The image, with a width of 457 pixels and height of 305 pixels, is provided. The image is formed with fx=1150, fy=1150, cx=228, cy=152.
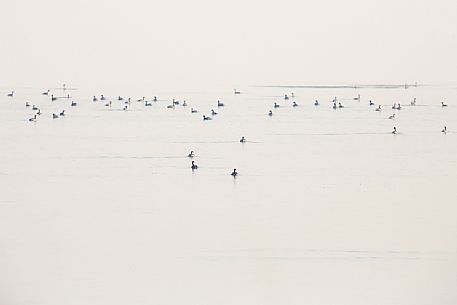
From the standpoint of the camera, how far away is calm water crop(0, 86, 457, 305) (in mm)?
4789

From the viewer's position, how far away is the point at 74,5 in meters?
5.26

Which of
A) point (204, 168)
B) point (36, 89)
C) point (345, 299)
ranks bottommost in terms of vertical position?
point (345, 299)

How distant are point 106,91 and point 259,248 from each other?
113 cm

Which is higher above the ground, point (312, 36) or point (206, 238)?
point (312, 36)

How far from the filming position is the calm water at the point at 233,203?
15.7 ft

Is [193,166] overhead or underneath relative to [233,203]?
overhead

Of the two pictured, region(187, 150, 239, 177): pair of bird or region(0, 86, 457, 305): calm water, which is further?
region(187, 150, 239, 177): pair of bird

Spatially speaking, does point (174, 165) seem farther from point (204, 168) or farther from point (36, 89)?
point (36, 89)

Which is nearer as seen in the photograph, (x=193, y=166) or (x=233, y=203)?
(x=233, y=203)

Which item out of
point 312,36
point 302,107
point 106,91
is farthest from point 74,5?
point 302,107

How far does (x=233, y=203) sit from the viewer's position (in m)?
5.54

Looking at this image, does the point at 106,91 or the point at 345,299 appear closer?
the point at 345,299

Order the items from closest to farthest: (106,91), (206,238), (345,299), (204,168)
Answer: (345,299)
(206,238)
(106,91)
(204,168)

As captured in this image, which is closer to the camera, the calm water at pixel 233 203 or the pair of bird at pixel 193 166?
the calm water at pixel 233 203
